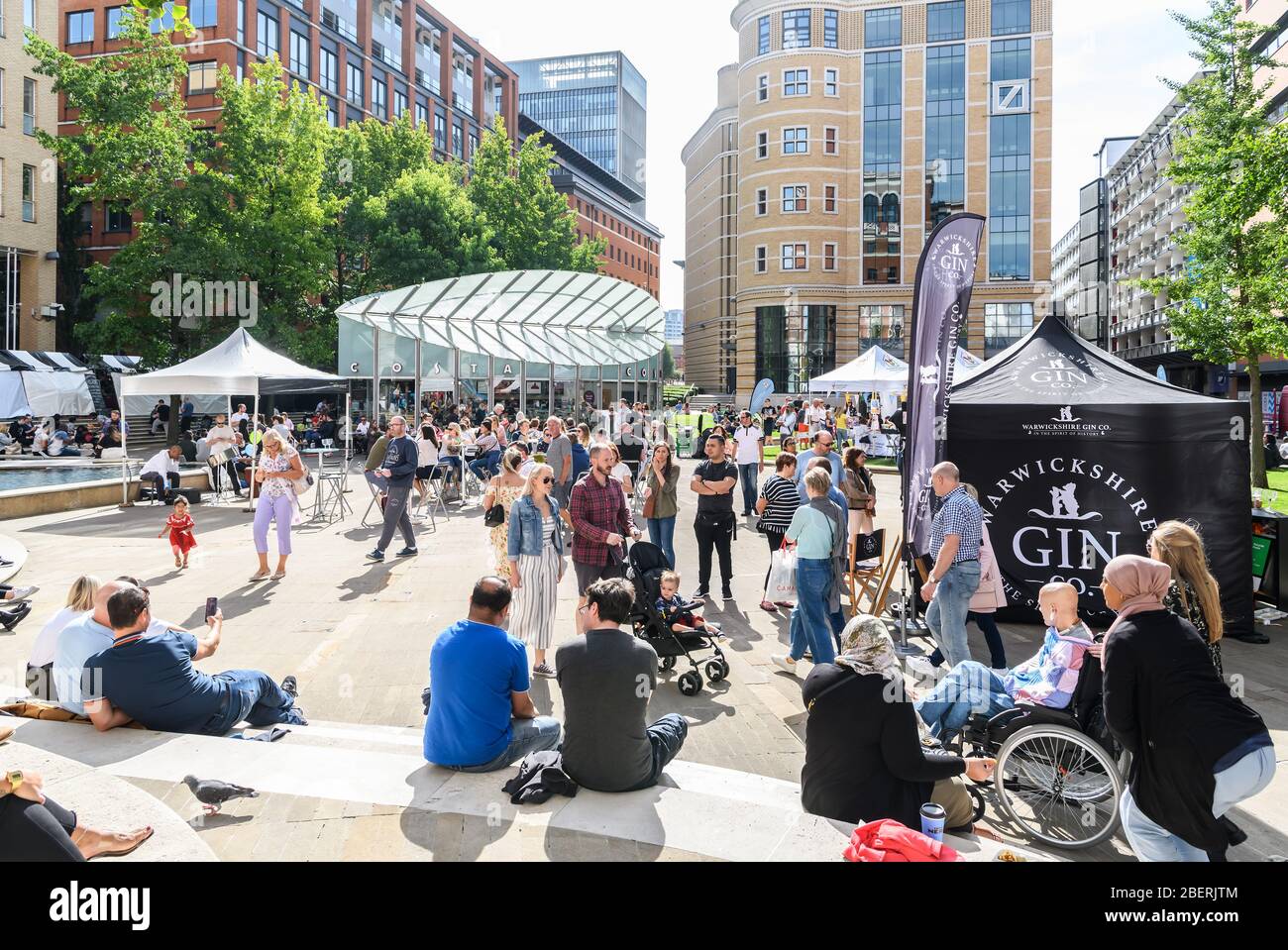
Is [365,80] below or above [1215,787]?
above

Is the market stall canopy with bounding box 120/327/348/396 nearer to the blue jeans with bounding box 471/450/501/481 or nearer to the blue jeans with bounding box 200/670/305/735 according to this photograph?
the blue jeans with bounding box 471/450/501/481

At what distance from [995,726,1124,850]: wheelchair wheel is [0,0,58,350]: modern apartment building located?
42.0m

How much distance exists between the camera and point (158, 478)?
17172 millimetres

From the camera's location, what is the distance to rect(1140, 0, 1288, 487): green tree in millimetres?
18984

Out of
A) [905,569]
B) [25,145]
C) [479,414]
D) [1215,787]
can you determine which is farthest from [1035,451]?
[25,145]

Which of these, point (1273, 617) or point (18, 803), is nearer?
point (18, 803)

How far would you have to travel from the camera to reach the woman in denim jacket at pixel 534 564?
7.16 meters

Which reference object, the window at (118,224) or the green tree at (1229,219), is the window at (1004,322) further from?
the window at (118,224)

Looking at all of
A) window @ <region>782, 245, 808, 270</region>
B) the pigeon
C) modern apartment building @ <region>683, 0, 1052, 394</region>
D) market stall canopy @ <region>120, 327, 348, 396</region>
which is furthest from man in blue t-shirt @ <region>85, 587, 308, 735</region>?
window @ <region>782, 245, 808, 270</region>

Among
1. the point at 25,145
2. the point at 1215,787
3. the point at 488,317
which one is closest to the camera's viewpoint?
the point at 1215,787
